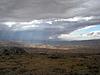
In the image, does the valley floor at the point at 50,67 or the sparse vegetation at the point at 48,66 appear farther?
the sparse vegetation at the point at 48,66

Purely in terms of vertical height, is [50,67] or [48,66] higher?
[50,67]

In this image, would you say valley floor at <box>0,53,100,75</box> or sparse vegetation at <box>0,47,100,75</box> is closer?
valley floor at <box>0,53,100,75</box>

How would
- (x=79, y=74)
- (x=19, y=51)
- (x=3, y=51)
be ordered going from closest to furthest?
(x=79, y=74) < (x=3, y=51) < (x=19, y=51)

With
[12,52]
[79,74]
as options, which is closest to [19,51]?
[12,52]

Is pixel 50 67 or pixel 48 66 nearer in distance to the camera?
pixel 50 67

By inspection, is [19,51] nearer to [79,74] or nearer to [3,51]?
[3,51]

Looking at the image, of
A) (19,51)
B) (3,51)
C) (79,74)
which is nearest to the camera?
(79,74)

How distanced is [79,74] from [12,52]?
12337cm

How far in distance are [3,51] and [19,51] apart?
16.3m

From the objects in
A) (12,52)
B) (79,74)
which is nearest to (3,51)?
(12,52)

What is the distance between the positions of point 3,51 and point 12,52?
23.5 ft

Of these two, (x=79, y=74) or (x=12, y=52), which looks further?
(x=12, y=52)

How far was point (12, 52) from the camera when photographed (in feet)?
538

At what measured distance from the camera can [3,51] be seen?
16088cm
